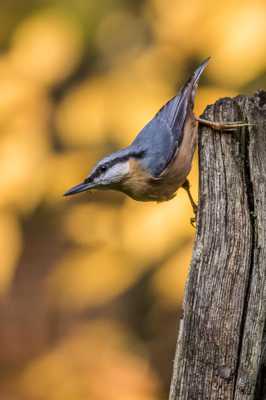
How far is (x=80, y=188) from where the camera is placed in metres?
3.56

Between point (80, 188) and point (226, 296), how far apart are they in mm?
1272

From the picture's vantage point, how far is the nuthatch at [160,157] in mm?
3672

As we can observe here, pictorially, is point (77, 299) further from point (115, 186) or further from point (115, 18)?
point (115, 18)

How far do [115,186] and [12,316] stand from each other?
183 cm

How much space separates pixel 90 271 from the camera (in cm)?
376

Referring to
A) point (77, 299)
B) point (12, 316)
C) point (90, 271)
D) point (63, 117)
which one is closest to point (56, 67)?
point (63, 117)

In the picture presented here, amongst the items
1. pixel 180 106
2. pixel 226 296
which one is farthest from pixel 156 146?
pixel 226 296

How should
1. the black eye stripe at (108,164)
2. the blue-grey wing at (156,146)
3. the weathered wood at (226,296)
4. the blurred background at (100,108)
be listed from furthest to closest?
the blue-grey wing at (156,146)
the black eye stripe at (108,164)
the blurred background at (100,108)
the weathered wood at (226,296)

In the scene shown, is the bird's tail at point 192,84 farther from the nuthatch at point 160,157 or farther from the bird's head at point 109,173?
the bird's head at point 109,173

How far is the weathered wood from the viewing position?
7.84ft

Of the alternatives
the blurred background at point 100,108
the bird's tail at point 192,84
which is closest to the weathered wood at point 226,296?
the blurred background at point 100,108

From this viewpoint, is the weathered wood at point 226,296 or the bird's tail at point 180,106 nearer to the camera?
the weathered wood at point 226,296

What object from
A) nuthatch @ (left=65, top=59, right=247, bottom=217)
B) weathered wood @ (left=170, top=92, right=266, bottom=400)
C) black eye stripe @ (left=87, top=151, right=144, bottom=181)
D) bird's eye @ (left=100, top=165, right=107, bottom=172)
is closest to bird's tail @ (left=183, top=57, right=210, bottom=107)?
nuthatch @ (left=65, top=59, right=247, bottom=217)

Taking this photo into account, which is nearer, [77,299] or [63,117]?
[63,117]
